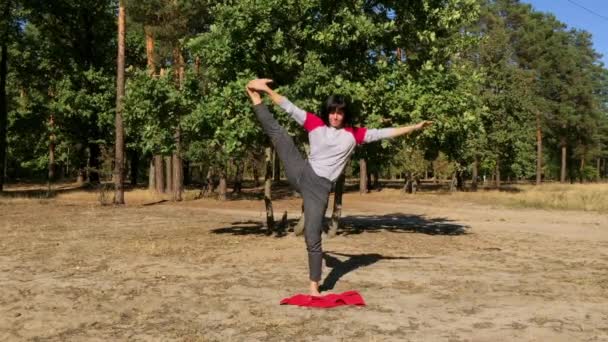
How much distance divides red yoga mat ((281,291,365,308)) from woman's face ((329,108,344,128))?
1873mm

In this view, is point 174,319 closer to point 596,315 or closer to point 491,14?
point 596,315

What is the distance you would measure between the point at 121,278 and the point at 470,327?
192 inches

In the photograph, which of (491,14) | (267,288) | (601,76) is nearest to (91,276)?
(267,288)

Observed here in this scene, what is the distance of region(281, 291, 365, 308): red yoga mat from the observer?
6.28m

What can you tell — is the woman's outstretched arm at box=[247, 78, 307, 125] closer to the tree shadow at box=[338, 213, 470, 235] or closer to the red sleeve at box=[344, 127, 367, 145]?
the red sleeve at box=[344, 127, 367, 145]

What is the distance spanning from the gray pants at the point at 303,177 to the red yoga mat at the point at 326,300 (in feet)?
2.08

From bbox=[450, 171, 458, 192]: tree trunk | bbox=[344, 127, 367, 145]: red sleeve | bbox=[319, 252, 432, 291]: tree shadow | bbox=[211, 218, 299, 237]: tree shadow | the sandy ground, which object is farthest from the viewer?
bbox=[450, 171, 458, 192]: tree trunk

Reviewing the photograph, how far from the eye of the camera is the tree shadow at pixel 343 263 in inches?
308

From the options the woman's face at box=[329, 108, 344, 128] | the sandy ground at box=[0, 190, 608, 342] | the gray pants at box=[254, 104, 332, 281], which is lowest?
the sandy ground at box=[0, 190, 608, 342]

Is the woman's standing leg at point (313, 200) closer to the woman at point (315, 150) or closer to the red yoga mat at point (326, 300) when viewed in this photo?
the woman at point (315, 150)

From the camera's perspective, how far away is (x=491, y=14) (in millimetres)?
45844

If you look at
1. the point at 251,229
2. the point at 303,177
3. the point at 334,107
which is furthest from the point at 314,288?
the point at 251,229

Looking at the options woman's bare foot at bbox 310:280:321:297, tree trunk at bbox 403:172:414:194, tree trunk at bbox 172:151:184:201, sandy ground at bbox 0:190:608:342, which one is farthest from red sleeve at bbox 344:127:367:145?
tree trunk at bbox 403:172:414:194

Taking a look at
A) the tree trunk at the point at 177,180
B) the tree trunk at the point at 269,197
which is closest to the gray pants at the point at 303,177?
the tree trunk at the point at 269,197
